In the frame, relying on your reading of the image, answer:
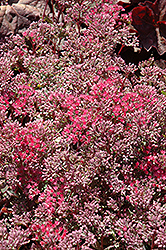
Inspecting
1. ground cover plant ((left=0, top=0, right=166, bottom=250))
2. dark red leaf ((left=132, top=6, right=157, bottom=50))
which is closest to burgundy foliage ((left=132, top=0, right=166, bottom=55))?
dark red leaf ((left=132, top=6, right=157, bottom=50))

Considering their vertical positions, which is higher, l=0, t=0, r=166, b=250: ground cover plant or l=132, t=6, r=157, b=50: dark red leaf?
l=132, t=6, r=157, b=50: dark red leaf

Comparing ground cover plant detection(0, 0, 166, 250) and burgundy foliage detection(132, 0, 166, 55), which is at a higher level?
burgundy foliage detection(132, 0, 166, 55)

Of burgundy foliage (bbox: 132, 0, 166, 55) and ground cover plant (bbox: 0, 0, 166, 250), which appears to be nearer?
ground cover plant (bbox: 0, 0, 166, 250)

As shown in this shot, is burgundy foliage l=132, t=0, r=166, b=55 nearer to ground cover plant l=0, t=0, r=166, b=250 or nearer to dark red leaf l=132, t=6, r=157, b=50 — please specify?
dark red leaf l=132, t=6, r=157, b=50

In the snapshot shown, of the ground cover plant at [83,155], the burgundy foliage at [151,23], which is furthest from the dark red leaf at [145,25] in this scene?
the ground cover plant at [83,155]

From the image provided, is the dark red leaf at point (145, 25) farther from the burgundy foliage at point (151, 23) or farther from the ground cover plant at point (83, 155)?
the ground cover plant at point (83, 155)

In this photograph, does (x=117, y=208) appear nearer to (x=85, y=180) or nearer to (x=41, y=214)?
(x=85, y=180)

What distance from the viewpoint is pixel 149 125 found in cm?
282

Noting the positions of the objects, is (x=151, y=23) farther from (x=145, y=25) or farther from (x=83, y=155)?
(x=83, y=155)

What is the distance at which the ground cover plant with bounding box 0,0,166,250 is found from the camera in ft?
7.93

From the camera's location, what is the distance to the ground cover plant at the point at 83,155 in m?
2.42

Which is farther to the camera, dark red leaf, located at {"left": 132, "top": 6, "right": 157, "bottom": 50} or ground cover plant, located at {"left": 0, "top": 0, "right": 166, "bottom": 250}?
dark red leaf, located at {"left": 132, "top": 6, "right": 157, "bottom": 50}

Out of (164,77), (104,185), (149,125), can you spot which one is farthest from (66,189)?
(164,77)

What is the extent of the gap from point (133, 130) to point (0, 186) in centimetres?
142
